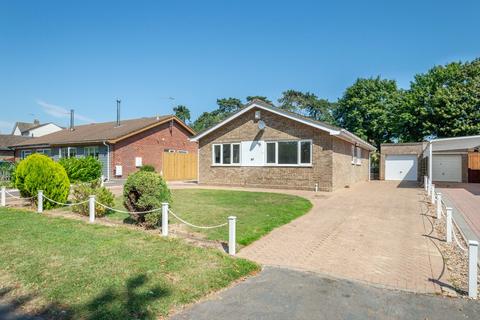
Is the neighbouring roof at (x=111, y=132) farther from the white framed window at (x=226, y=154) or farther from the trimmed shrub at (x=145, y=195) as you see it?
the trimmed shrub at (x=145, y=195)

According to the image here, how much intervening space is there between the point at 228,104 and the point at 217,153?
151ft

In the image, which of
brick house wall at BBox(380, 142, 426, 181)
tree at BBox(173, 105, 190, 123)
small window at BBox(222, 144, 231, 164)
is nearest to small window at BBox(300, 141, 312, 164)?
small window at BBox(222, 144, 231, 164)

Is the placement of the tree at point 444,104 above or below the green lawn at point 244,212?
above

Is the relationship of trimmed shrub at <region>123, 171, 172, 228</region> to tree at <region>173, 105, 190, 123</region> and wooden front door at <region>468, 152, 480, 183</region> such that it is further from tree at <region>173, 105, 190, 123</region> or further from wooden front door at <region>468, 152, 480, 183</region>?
tree at <region>173, 105, 190, 123</region>

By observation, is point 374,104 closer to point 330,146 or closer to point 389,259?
point 330,146

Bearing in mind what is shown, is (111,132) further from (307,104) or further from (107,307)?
(307,104)

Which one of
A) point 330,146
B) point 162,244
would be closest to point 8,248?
point 162,244

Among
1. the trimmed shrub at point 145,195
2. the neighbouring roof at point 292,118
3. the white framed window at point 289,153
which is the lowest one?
the trimmed shrub at point 145,195

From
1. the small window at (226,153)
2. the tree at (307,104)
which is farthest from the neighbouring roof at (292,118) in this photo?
the tree at (307,104)

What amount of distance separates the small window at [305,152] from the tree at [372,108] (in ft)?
80.7

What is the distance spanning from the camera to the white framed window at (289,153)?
18.0 metres

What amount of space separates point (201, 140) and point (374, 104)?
2757 cm

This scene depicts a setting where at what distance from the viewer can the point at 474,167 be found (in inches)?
1102

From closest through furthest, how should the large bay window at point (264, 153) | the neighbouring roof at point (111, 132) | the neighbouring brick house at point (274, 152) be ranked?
the neighbouring brick house at point (274, 152) → the large bay window at point (264, 153) → the neighbouring roof at point (111, 132)
